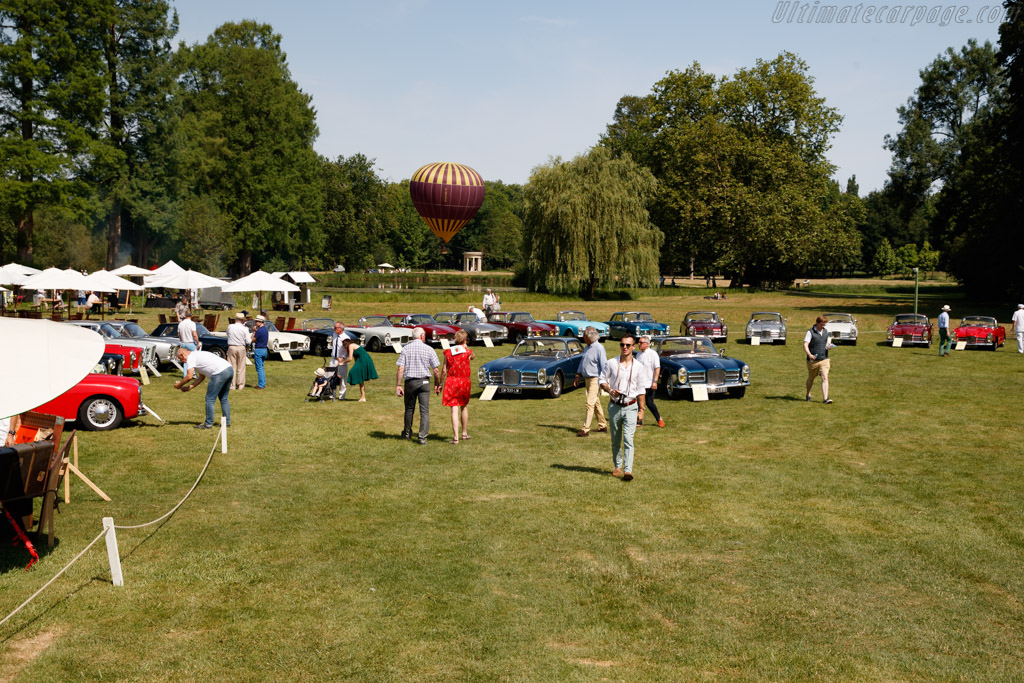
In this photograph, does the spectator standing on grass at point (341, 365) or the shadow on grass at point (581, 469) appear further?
the spectator standing on grass at point (341, 365)

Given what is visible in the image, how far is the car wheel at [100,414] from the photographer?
1452 centimetres

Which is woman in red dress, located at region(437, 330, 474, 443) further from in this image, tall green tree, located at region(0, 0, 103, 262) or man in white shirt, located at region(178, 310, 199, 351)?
tall green tree, located at region(0, 0, 103, 262)

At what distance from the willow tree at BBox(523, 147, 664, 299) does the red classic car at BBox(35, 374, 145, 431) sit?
43462 mm

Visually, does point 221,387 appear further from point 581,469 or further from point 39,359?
point 39,359

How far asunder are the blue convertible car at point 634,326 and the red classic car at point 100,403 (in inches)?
888

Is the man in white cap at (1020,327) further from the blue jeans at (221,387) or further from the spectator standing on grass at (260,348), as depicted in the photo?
the blue jeans at (221,387)

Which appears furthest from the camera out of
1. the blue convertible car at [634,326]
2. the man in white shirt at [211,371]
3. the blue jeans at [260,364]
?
the blue convertible car at [634,326]

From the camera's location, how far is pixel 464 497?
10.5 m

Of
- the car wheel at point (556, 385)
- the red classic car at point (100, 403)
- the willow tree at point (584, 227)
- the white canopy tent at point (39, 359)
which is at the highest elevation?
the willow tree at point (584, 227)

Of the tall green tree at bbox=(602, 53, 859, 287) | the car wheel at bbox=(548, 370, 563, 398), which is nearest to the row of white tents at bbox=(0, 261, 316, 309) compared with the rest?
the car wheel at bbox=(548, 370, 563, 398)

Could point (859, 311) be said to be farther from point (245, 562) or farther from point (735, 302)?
point (245, 562)

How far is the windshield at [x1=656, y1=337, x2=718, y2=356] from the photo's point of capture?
2153 centimetres

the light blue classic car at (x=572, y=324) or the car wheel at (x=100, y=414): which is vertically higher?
the light blue classic car at (x=572, y=324)

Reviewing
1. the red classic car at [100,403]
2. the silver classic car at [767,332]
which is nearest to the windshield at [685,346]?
the red classic car at [100,403]
